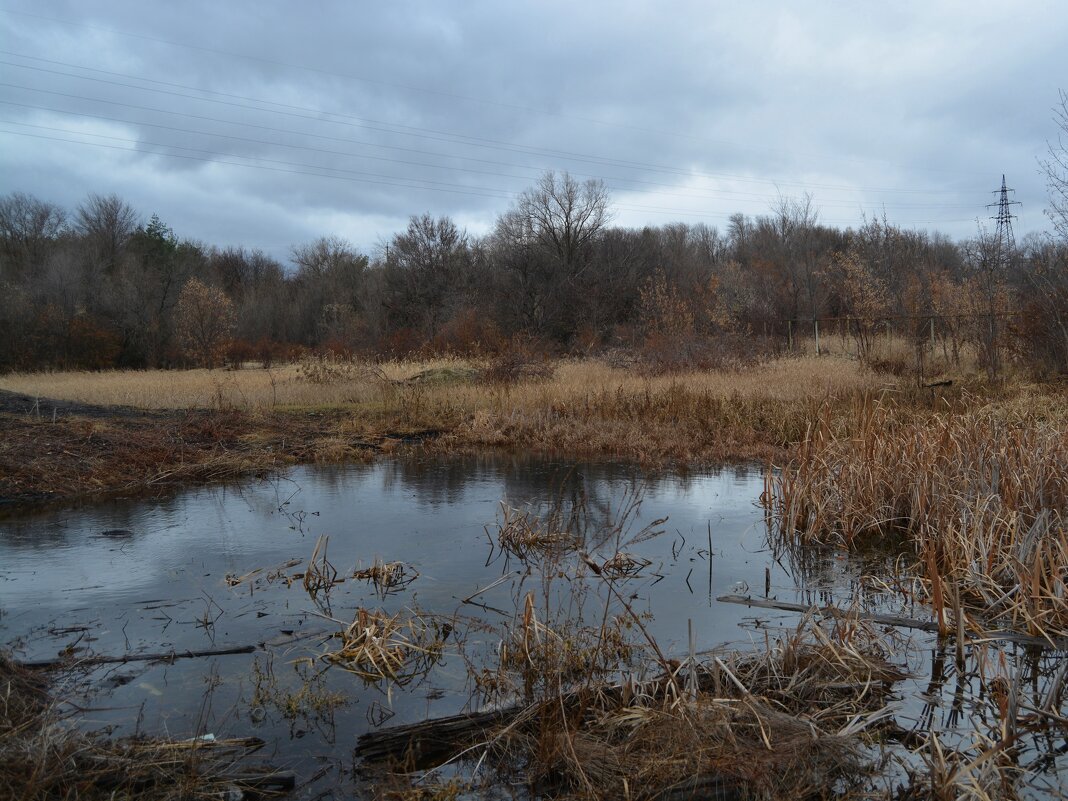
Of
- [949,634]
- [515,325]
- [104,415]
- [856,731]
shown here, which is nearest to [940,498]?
[949,634]

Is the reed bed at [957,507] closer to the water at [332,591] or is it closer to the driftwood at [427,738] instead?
the water at [332,591]

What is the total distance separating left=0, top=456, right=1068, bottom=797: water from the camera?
436 centimetres

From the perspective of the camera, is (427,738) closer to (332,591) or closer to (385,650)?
(385,650)

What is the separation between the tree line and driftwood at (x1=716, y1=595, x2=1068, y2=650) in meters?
15.9

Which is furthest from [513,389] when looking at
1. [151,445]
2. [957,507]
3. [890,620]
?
[890,620]

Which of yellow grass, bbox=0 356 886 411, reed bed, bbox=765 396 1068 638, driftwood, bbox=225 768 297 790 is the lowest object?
driftwood, bbox=225 768 297 790

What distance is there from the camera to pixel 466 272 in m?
39.8

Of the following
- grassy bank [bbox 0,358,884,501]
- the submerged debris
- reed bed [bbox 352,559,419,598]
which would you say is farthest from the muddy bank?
the submerged debris

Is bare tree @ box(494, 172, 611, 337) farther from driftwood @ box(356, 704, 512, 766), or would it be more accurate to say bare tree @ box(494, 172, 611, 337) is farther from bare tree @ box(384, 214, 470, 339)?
driftwood @ box(356, 704, 512, 766)

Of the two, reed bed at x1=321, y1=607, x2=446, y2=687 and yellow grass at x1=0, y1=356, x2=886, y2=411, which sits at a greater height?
yellow grass at x1=0, y1=356, x2=886, y2=411

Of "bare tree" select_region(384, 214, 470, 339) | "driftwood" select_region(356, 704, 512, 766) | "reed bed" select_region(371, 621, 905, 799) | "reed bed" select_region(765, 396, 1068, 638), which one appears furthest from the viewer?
"bare tree" select_region(384, 214, 470, 339)

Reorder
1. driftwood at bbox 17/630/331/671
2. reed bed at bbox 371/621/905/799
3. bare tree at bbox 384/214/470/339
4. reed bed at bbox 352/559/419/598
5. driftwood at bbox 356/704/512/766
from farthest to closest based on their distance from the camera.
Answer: bare tree at bbox 384/214/470/339, reed bed at bbox 352/559/419/598, driftwood at bbox 17/630/331/671, driftwood at bbox 356/704/512/766, reed bed at bbox 371/621/905/799

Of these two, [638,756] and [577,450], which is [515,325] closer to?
[577,450]

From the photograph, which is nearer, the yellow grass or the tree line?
the yellow grass
